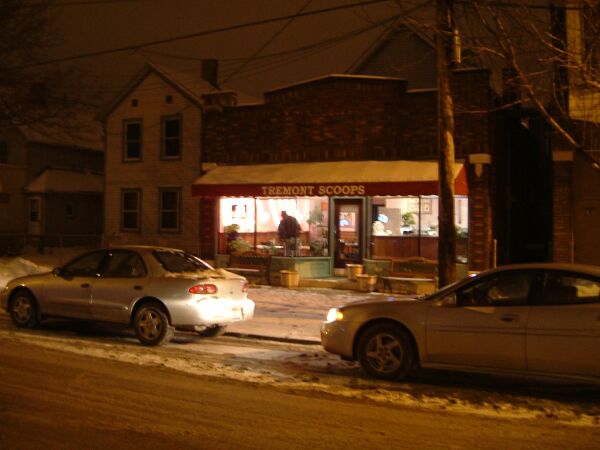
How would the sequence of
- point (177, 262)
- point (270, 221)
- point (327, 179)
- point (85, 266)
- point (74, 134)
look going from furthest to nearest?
point (74, 134) < point (270, 221) < point (327, 179) < point (85, 266) < point (177, 262)

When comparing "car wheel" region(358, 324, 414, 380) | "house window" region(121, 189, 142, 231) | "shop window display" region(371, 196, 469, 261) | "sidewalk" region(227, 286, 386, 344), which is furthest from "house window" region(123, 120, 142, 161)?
"car wheel" region(358, 324, 414, 380)

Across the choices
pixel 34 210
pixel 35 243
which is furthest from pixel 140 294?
pixel 34 210

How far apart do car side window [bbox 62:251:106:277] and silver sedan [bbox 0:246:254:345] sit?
0.05ft

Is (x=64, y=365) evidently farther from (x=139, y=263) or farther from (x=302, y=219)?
(x=302, y=219)

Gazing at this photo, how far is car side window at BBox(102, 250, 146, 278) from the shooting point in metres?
10.6

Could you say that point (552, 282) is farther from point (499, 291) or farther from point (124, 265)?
point (124, 265)

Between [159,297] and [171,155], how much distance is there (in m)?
13.0

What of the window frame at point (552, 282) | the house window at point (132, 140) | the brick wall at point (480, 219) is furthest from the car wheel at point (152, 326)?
the house window at point (132, 140)

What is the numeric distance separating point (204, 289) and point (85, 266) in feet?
7.81

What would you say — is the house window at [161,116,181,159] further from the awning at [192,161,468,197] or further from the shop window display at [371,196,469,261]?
the shop window display at [371,196,469,261]

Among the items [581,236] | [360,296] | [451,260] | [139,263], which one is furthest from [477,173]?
[139,263]

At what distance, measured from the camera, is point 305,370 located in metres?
8.82

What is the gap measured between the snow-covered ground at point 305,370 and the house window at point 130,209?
402 inches

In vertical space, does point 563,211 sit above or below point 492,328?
above
